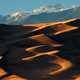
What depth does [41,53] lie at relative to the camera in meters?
6.71

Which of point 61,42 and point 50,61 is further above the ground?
point 61,42

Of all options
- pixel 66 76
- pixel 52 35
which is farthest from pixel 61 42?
pixel 66 76

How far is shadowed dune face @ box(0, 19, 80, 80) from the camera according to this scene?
5820 millimetres

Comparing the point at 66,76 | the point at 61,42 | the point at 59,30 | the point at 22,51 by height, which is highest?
the point at 59,30

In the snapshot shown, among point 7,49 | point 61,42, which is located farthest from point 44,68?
point 61,42

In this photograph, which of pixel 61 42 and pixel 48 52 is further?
pixel 61 42

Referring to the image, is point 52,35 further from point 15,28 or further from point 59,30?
point 15,28

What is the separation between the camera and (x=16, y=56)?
6574 mm

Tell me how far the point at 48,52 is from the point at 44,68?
72 cm

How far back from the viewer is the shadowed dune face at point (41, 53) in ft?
19.1

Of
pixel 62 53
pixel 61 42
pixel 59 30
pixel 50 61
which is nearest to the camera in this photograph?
pixel 50 61

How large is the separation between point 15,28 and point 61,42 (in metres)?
2.09

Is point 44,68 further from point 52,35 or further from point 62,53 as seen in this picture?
point 52,35

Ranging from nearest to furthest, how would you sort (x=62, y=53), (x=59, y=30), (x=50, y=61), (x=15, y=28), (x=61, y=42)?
(x=50, y=61), (x=62, y=53), (x=61, y=42), (x=59, y=30), (x=15, y=28)
